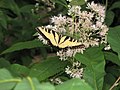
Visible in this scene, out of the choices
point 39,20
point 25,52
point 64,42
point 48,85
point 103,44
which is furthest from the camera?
point 25,52

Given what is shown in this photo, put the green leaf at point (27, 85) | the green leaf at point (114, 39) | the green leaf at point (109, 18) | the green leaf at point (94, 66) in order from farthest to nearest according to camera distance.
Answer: the green leaf at point (109, 18) < the green leaf at point (114, 39) < the green leaf at point (94, 66) < the green leaf at point (27, 85)

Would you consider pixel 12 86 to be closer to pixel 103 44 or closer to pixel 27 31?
pixel 103 44

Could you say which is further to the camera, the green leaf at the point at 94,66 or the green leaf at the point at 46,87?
the green leaf at the point at 94,66

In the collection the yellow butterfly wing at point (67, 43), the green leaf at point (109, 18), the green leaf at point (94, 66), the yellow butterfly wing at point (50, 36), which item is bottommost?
the green leaf at point (94, 66)

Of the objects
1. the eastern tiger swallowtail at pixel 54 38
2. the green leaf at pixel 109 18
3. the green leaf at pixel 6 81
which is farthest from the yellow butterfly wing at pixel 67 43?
the green leaf at pixel 109 18

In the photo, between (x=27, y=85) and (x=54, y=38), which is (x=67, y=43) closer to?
(x=54, y=38)

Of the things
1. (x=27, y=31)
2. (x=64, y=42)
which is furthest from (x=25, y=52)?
(x=64, y=42)

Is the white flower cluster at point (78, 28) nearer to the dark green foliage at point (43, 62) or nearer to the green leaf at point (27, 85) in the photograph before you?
the dark green foliage at point (43, 62)

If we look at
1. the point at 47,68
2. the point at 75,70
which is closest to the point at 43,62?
the point at 47,68
